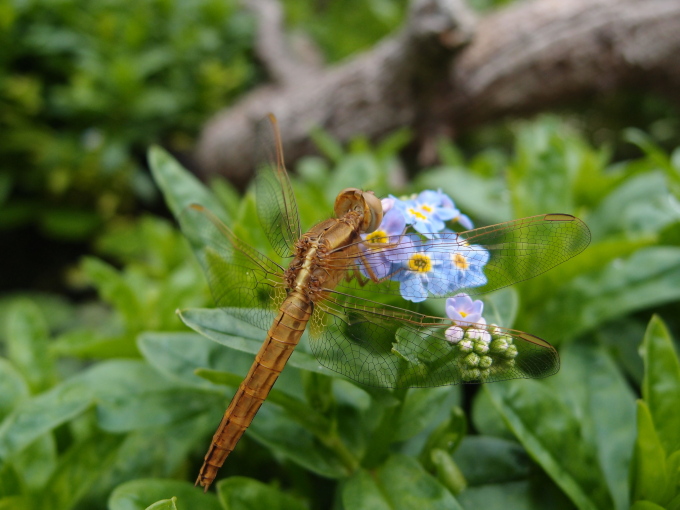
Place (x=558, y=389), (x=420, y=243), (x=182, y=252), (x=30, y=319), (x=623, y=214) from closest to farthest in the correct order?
(x=420, y=243) < (x=558, y=389) < (x=30, y=319) < (x=623, y=214) < (x=182, y=252)

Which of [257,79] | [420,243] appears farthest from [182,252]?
[257,79]

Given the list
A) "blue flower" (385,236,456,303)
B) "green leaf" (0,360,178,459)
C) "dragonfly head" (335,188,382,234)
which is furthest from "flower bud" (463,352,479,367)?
"green leaf" (0,360,178,459)

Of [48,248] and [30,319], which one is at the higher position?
[48,248]

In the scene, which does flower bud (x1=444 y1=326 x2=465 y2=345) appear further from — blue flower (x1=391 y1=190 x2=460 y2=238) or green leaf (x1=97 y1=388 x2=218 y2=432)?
green leaf (x1=97 y1=388 x2=218 y2=432)

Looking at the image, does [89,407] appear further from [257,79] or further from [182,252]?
[257,79]

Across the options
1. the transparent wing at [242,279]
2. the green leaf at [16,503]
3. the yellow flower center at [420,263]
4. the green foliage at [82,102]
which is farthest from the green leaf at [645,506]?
the green foliage at [82,102]

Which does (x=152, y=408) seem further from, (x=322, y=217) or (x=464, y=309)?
(x=464, y=309)

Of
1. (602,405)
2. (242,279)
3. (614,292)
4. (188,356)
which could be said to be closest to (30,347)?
(188,356)
